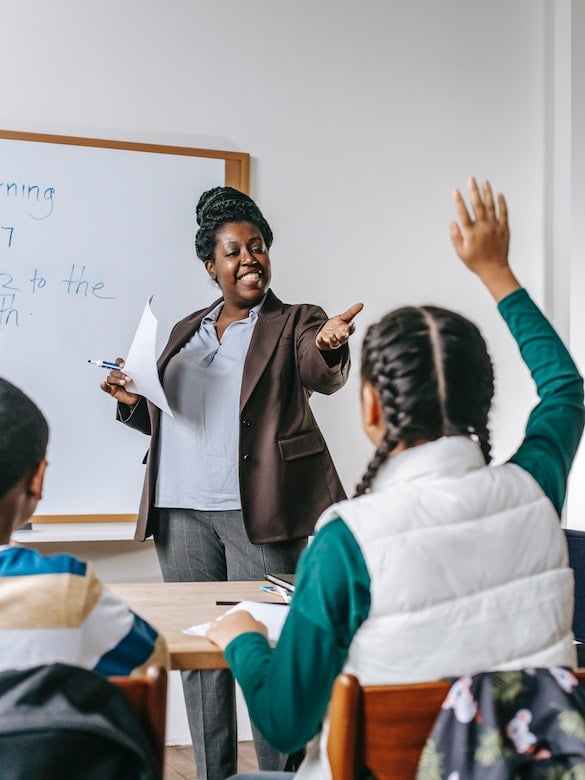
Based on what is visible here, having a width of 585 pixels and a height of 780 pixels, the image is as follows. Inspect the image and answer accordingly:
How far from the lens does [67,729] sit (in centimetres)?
91

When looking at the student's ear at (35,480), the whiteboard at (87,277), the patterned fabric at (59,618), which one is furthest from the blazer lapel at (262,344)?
the patterned fabric at (59,618)

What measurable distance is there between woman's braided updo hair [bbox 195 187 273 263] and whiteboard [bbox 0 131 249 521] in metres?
0.44

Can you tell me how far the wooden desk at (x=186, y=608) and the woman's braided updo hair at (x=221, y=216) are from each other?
104 centimetres

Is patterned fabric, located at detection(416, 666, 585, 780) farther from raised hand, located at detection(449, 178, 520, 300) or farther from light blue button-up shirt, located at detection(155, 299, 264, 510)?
light blue button-up shirt, located at detection(155, 299, 264, 510)

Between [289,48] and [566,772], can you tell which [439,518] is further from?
[289,48]

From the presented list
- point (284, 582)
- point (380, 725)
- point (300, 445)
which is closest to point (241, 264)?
point (300, 445)

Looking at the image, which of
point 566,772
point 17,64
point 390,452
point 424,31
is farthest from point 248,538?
point 424,31

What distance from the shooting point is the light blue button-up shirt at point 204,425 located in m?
2.39

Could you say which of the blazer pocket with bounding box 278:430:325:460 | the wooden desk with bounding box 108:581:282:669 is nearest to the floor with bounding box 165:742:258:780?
the blazer pocket with bounding box 278:430:325:460

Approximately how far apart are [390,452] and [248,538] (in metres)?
1.25

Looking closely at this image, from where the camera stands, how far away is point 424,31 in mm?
3400

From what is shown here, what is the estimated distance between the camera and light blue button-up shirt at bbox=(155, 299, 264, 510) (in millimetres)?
2391

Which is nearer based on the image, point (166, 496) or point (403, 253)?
point (166, 496)

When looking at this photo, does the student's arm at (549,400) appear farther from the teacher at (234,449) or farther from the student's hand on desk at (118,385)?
the student's hand on desk at (118,385)
